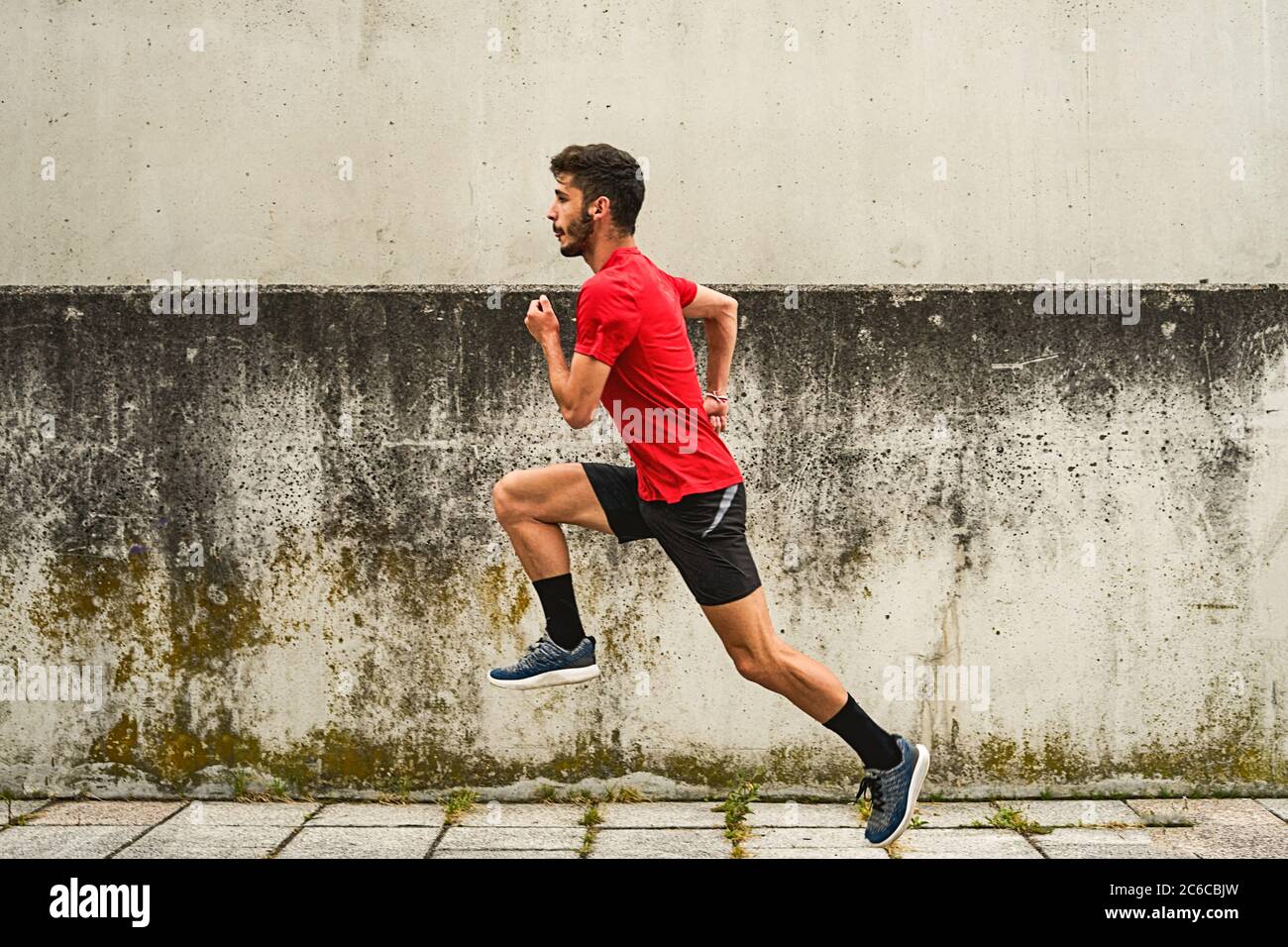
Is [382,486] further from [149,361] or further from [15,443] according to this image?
[15,443]

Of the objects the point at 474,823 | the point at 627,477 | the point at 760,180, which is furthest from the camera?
the point at 760,180

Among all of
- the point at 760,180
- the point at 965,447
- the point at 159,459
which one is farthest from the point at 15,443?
the point at 965,447

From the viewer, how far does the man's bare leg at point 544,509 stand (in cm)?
432

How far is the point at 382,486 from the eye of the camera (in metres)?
5.83

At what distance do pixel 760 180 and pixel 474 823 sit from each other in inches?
117

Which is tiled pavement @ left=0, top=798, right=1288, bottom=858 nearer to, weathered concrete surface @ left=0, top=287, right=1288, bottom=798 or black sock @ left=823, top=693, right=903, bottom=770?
weathered concrete surface @ left=0, top=287, right=1288, bottom=798

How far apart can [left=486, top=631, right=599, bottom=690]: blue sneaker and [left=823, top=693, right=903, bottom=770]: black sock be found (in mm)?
786

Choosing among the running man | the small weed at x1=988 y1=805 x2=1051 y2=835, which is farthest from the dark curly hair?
the small weed at x1=988 y1=805 x2=1051 y2=835

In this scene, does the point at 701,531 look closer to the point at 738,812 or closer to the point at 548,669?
the point at 548,669

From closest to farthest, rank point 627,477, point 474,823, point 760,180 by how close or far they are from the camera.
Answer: point 627,477, point 474,823, point 760,180

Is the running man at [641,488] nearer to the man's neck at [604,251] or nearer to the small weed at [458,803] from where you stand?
the man's neck at [604,251]

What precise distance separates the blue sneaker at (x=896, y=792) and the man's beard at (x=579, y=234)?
5.95 ft

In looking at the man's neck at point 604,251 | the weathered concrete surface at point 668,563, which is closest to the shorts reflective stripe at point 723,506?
the man's neck at point 604,251

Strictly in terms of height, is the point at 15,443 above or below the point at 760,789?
above
